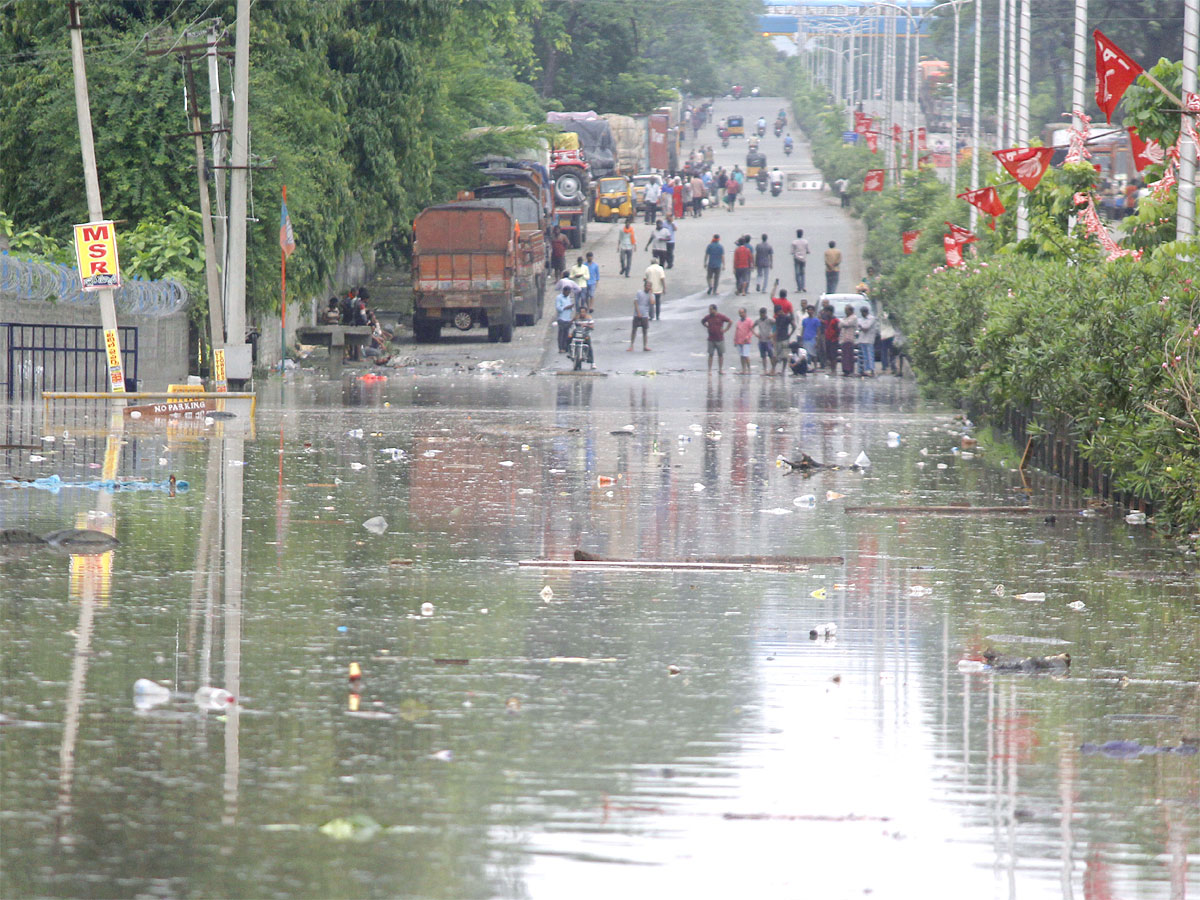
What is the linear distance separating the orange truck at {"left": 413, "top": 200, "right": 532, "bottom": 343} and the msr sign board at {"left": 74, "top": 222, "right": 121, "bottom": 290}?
58.0 ft

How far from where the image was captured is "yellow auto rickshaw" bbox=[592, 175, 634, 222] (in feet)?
232

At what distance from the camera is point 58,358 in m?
30.2

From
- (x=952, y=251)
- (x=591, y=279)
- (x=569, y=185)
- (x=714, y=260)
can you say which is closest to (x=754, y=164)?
(x=569, y=185)

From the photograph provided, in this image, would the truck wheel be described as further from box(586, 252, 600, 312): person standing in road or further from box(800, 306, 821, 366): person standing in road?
box(800, 306, 821, 366): person standing in road

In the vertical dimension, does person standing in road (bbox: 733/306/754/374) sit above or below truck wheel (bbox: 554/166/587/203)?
below

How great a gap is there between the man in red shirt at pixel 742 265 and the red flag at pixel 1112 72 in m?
31.8

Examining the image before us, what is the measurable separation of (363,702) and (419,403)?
20.6m

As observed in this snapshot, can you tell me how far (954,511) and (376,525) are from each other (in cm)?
478

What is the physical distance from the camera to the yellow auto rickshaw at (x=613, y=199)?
232 feet

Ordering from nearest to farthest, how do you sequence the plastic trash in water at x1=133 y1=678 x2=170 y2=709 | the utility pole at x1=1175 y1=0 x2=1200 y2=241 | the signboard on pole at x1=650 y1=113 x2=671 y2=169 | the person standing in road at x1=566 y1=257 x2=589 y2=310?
the plastic trash in water at x1=133 y1=678 x2=170 y2=709 < the utility pole at x1=1175 y1=0 x2=1200 y2=241 < the person standing in road at x1=566 y1=257 x2=589 y2=310 < the signboard on pole at x1=650 y1=113 x2=671 y2=169

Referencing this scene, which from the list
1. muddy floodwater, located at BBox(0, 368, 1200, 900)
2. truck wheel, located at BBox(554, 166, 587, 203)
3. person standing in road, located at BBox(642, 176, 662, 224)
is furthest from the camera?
person standing in road, located at BBox(642, 176, 662, 224)

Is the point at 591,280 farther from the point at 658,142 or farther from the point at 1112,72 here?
the point at 658,142

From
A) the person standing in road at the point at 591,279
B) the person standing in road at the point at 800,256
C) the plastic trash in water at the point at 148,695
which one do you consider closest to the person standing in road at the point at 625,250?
the person standing in road at the point at 800,256

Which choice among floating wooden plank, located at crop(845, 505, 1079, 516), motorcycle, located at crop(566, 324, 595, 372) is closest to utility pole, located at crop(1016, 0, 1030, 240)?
motorcycle, located at crop(566, 324, 595, 372)
